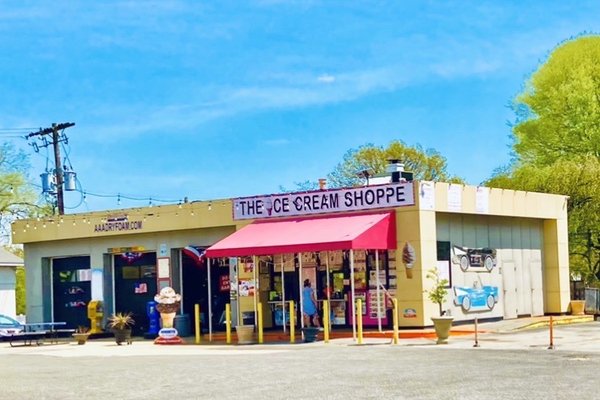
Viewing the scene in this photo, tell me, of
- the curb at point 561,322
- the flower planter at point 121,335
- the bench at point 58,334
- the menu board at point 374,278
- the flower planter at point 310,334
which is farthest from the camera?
the bench at point 58,334

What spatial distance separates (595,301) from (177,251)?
48.1ft

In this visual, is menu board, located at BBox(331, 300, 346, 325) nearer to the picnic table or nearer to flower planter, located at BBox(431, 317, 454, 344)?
flower planter, located at BBox(431, 317, 454, 344)

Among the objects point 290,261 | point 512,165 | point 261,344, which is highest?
point 512,165

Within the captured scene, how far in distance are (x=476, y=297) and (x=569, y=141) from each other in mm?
20989

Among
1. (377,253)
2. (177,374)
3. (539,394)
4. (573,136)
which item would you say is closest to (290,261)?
(377,253)

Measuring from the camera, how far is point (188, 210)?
116 feet

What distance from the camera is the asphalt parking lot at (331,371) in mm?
14977

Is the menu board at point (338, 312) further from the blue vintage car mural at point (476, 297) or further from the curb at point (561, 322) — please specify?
the curb at point (561, 322)

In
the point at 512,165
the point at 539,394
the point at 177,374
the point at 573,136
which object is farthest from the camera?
the point at 512,165

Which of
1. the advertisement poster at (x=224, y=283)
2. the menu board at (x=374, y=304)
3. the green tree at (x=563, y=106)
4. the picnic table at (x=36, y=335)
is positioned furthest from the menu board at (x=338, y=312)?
the green tree at (x=563, y=106)

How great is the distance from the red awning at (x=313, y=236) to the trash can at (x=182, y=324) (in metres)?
3.37

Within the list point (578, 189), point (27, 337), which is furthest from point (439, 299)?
point (578, 189)

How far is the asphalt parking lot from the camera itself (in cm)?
1498

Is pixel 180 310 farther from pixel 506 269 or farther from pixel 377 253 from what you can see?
pixel 506 269
